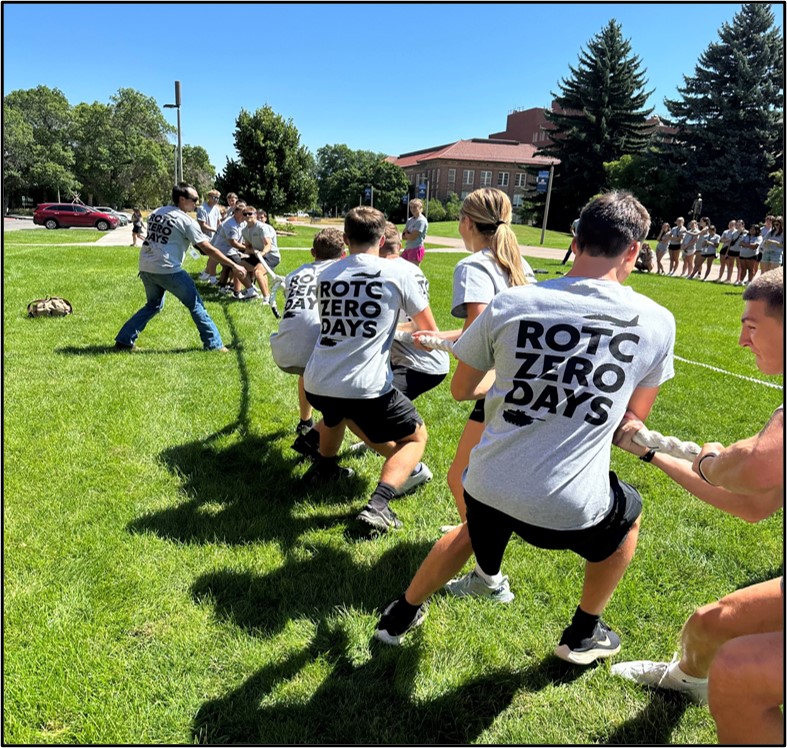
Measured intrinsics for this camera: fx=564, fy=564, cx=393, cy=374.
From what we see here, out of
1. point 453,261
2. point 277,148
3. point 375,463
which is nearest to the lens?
point 375,463

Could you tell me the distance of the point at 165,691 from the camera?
2418 millimetres

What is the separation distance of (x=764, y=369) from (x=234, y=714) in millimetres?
2411

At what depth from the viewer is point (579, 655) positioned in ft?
8.27

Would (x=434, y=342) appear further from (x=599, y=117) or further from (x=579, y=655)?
(x=599, y=117)

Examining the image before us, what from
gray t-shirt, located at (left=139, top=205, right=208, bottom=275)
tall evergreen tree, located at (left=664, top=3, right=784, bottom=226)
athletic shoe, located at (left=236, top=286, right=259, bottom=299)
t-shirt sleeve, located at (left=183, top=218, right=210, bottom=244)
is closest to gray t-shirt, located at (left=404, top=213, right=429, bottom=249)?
athletic shoe, located at (left=236, top=286, right=259, bottom=299)

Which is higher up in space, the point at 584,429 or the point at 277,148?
the point at 277,148

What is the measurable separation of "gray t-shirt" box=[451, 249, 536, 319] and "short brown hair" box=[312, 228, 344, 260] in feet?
6.36

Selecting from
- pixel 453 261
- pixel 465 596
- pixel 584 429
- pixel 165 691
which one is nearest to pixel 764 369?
pixel 584 429

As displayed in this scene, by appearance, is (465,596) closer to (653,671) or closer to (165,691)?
(653,671)

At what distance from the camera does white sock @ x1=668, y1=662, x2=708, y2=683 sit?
2.33 m

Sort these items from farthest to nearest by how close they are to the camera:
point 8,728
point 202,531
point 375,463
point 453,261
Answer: point 453,261
point 375,463
point 202,531
point 8,728

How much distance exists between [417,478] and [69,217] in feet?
142

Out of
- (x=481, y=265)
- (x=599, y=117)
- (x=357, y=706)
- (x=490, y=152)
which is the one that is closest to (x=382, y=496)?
(x=357, y=706)

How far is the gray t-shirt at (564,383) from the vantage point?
1947mm
